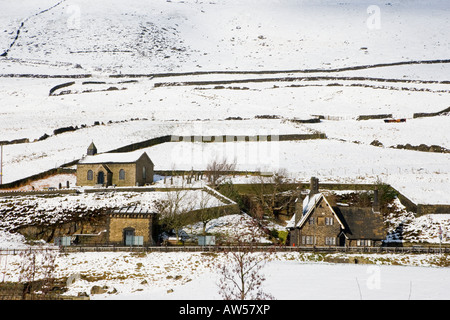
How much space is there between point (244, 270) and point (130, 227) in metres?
13.8

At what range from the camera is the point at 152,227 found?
4953 centimetres

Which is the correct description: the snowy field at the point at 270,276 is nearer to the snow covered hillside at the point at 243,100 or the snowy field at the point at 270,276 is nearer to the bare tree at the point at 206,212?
the bare tree at the point at 206,212

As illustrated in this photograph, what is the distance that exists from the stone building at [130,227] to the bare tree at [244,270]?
704 cm

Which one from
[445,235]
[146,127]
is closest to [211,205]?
[445,235]

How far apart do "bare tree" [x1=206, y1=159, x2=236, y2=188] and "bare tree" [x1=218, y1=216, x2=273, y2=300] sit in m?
13.0

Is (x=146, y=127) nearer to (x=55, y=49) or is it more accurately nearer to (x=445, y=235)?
(x=445, y=235)

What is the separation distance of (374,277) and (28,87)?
119m

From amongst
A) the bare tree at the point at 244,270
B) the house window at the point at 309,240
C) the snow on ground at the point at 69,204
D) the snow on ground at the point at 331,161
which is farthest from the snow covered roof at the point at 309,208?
the snow on ground at the point at 331,161

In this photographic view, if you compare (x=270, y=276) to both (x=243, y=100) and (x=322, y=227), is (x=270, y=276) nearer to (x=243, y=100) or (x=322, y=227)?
(x=322, y=227)

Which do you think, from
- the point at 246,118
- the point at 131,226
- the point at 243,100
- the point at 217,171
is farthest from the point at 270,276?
the point at 243,100

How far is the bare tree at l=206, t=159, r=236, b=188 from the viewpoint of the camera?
66.2m

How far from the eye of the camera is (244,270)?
127 feet

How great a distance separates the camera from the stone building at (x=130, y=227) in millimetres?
49031

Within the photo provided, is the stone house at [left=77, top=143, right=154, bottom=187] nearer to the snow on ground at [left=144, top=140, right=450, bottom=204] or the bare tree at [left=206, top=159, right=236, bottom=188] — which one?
the bare tree at [left=206, top=159, right=236, bottom=188]
